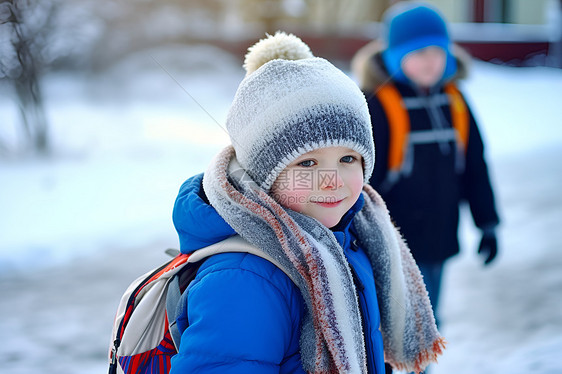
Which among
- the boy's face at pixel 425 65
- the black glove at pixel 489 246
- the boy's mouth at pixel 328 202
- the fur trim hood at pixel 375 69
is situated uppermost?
the fur trim hood at pixel 375 69

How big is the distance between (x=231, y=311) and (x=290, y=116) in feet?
1.67

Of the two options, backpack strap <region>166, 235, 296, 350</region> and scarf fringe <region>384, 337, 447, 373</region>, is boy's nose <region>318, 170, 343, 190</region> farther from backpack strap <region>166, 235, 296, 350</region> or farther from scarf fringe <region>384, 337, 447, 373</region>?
scarf fringe <region>384, 337, 447, 373</region>

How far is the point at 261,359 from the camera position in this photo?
1.23 m

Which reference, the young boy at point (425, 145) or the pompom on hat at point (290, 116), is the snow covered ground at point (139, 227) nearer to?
the pompom on hat at point (290, 116)

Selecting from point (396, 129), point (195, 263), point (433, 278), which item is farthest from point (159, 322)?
point (433, 278)

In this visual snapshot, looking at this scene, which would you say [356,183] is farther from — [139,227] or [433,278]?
[139,227]

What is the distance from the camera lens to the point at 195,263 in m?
1.44

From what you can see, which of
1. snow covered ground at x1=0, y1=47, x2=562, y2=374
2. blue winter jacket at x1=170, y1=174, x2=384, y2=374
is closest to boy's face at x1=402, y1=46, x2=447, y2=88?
snow covered ground at x1=0, y1=47, x2=562, y2=374

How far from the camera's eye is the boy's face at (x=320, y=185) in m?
1.42

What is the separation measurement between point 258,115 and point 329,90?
0.20m

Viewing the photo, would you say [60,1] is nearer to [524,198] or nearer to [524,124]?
[524,198]

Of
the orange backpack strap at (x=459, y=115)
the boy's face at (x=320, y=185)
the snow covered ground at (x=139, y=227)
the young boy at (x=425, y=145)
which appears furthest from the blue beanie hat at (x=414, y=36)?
the boy's face at (x=320, y=185)

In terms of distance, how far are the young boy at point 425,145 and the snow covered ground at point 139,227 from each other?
64 cm

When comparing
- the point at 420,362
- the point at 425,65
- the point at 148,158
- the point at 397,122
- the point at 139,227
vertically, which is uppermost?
the point at 148,158
